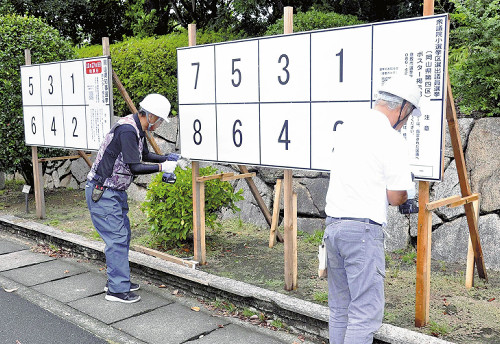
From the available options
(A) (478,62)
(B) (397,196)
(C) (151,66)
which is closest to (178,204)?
(B) (397,196)

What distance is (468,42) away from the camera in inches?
216

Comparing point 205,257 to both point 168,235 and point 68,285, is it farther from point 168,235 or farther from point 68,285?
point 68,285

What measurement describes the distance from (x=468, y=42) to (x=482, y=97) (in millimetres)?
606

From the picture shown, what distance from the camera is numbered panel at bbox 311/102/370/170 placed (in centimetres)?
422

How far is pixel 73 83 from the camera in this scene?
6840 millimetres

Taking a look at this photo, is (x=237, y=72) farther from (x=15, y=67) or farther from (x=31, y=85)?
(x=15, y=67)

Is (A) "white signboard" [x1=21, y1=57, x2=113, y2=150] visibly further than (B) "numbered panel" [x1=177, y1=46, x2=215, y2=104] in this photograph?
Yes

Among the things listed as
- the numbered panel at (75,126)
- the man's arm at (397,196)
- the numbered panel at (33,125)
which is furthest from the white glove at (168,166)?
the numbered panel at (33,125)

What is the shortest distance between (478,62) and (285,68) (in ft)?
7.33

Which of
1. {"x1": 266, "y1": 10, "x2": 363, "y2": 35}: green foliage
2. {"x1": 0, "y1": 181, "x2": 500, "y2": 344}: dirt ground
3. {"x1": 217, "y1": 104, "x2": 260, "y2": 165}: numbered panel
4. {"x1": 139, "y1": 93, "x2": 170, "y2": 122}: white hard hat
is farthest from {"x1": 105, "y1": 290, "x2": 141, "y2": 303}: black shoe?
{"x1": 266, "y1": 10, "x2": 363, "y2": 35}: green foliage

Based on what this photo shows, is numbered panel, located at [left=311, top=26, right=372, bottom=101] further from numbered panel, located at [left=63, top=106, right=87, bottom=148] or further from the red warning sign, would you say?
numbered panel, located at [left=63, top=106, right=87, bottom=148]

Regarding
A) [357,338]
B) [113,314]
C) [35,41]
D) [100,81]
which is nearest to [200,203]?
[113,314]

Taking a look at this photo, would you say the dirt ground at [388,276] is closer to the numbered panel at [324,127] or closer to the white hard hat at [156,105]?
the numbered panel at [324,127]

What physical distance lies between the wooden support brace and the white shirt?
8.51ft
